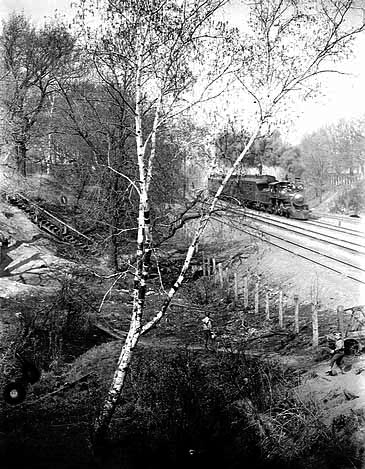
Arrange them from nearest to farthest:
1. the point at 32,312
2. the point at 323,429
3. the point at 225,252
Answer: the point at 323,429 < the point at 32,312 < the point at 225,252

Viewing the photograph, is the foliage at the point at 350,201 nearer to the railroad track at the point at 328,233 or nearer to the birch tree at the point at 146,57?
the railroad track at the point at 328,233

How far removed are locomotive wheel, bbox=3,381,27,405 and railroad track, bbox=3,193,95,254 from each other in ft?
36.8

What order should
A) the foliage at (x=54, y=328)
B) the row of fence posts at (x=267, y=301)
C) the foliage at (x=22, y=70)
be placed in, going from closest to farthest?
the row of fence posts at (x=267, y=301) → the foliage at (x=54, y=328) → the foliage at (x=22, y=70)

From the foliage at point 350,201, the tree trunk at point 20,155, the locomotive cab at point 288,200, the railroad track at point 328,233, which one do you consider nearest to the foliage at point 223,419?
the railroad track at point 328,233

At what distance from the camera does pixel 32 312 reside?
12039 millimetres

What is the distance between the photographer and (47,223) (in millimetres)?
22484

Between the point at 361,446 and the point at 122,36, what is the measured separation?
265 inches

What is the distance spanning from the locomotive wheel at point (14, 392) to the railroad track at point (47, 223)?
11.2 meters

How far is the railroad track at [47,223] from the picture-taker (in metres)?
21.6

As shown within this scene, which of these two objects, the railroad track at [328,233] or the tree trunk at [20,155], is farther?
the tree trunk at [20,155]

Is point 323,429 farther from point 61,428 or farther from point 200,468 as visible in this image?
point 61,428

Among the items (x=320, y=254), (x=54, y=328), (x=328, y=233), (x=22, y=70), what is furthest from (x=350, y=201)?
(x=54, y=328)

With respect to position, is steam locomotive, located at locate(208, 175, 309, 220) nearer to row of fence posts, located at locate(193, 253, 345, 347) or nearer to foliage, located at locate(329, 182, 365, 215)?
foliage, located at locate(329, 182, 365, 215)

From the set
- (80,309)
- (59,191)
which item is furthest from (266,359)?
(59,191)
